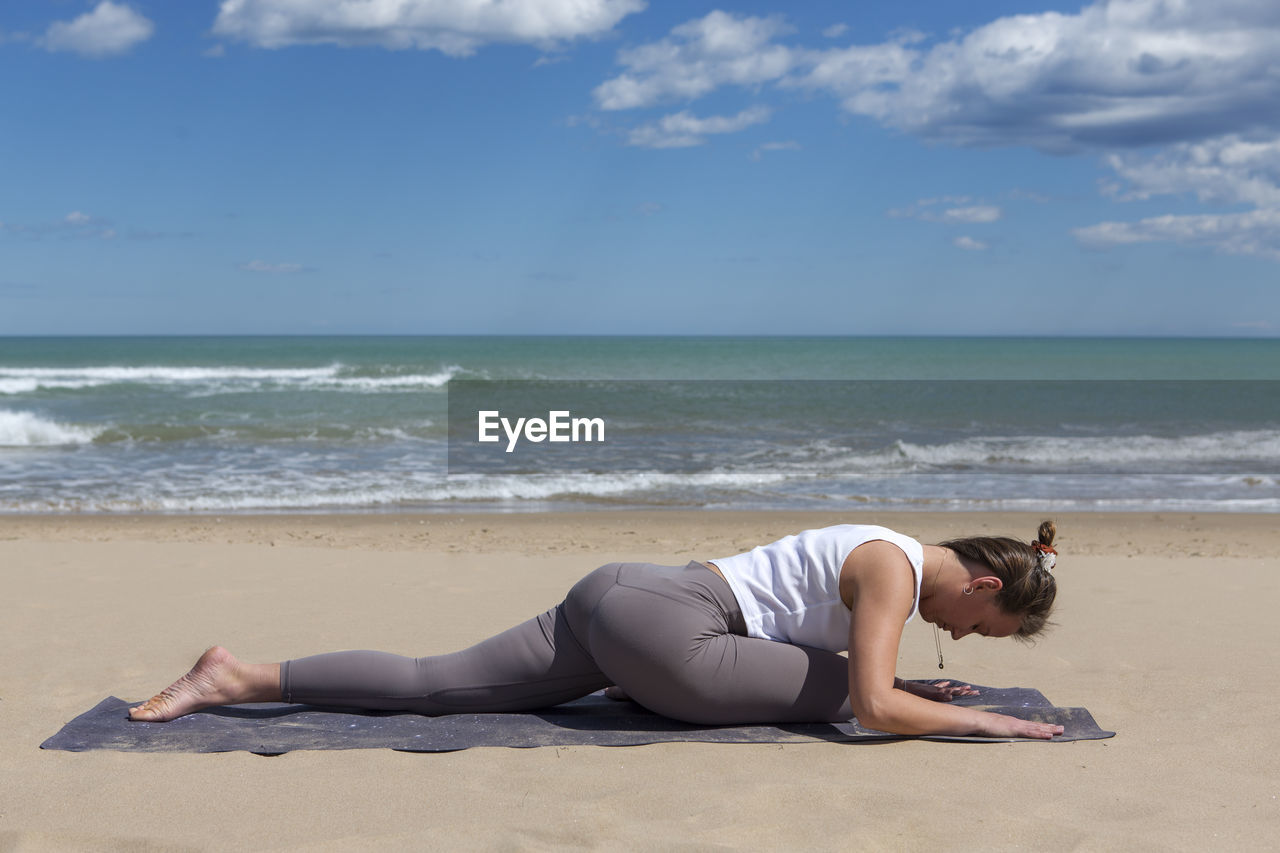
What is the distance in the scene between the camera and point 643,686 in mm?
3322

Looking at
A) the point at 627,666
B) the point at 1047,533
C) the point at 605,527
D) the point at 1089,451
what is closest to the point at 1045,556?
the point at 1047,533

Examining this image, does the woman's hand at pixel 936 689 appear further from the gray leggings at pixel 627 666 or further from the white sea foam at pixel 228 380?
the white sea foam at pixel 228 380

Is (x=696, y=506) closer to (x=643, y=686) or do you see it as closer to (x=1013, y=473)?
(x=1013, y=473)

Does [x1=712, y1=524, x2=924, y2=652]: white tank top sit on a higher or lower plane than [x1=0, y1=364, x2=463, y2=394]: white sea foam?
lower

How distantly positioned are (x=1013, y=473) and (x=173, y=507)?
10.9m

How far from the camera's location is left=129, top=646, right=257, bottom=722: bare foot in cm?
347

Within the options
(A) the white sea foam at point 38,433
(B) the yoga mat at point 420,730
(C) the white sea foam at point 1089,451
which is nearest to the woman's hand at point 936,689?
(B) the yoga mat at point 420,730

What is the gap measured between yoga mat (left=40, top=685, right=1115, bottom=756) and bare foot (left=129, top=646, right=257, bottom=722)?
0.03 m

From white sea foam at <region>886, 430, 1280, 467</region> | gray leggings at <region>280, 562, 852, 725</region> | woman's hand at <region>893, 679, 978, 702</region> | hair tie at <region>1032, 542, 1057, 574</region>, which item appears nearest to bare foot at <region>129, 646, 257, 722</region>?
gray leggings at <region>280, 562, 852, 725</region>

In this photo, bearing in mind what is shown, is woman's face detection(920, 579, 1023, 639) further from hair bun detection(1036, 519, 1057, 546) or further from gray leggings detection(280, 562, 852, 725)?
gray leggings detection(280, 562, 852, 725)

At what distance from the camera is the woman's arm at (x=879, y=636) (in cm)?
301

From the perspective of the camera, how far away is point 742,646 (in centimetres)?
329

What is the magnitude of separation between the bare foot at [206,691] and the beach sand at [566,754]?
1.00 feet

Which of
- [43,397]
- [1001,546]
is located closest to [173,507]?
[1001,546]
